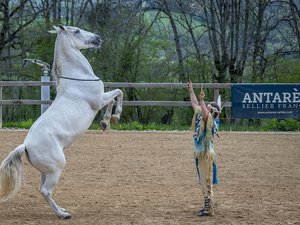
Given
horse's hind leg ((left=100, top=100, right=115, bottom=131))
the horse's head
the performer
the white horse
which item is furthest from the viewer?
horse's hind leg ((left=100, top=100, right=115, bottom=131))

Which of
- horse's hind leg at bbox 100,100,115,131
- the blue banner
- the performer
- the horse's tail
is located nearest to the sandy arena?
the performer

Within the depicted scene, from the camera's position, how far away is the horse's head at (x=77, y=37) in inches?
307

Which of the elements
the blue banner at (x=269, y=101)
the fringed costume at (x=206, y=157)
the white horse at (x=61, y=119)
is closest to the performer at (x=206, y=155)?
the fringed costume at (x=206, y=157)

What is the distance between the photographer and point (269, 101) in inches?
679

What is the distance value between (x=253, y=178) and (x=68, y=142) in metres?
3.66

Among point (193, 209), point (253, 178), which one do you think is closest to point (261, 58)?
point (253, 178)

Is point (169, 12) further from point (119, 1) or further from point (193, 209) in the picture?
point (193, 209)

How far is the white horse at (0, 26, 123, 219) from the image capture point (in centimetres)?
707

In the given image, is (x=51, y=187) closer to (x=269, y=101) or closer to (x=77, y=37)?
(x=77, y=37)

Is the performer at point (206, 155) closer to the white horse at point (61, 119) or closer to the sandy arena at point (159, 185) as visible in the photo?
the sandy arena at point (159, 185)

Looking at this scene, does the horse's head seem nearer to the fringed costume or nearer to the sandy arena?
the fringed costume

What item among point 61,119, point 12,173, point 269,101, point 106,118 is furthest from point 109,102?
point 269,101

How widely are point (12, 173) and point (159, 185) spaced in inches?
109

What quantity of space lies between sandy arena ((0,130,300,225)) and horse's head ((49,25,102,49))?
6.33 ft
